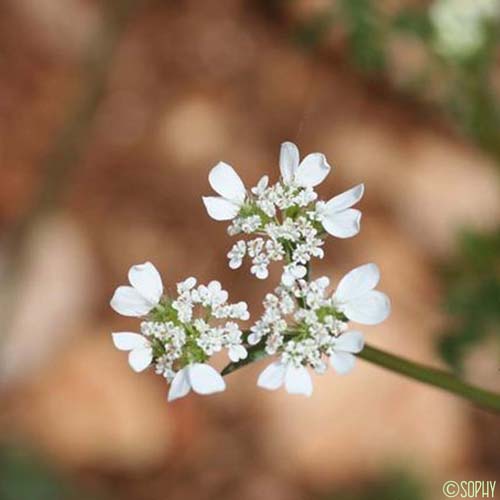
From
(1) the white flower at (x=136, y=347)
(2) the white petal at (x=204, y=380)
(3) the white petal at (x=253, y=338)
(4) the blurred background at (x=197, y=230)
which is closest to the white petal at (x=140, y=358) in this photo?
(1) the white flower at (x=136, y=347)

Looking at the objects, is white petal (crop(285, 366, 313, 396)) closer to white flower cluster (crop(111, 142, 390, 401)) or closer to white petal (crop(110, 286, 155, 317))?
white flower cluster (crop(111, 142, 390, 401))

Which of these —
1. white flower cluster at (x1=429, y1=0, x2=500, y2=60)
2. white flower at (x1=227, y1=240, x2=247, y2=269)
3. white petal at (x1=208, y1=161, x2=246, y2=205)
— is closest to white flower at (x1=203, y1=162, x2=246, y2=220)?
white petal at (x1=208, y1=161, x2=246, y2=205)

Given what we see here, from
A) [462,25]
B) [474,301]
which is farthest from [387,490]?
[462,25]

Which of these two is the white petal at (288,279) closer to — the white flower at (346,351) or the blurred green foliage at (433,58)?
the white flower at (346,351)

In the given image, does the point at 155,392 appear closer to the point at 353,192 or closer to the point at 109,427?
the point at 109,427

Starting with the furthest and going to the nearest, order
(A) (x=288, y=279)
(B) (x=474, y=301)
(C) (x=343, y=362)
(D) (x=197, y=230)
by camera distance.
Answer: (D) (x=197, y=230)
(B) (x=474, y=301)
(A) (x=288, y=279)
(C) (x=343, y=362)

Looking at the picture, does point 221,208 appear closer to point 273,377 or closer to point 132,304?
point 132,304
